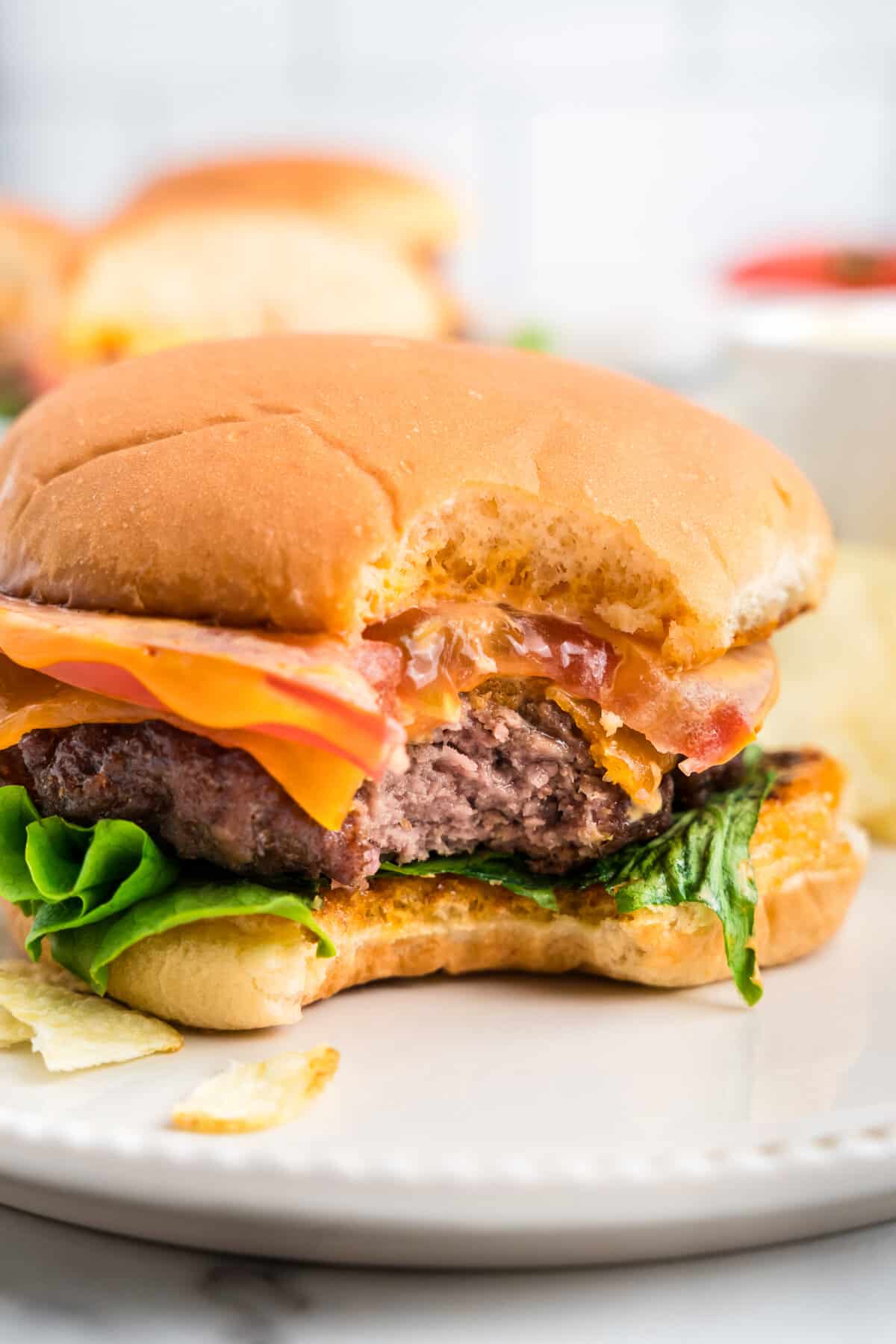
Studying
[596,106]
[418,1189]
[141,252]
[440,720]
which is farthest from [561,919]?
[596,106]

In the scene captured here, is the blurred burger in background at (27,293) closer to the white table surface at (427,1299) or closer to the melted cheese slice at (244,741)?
the melted cheese slice at (244,741)

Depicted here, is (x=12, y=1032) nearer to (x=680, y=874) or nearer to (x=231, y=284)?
(x=680, y=874)

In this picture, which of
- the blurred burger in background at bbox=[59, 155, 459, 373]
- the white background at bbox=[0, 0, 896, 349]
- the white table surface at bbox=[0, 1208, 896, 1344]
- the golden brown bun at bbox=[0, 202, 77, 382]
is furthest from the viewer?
the white background at bbox=[0, 0, 896, 349]

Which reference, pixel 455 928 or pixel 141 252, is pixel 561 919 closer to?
pixel 455 928

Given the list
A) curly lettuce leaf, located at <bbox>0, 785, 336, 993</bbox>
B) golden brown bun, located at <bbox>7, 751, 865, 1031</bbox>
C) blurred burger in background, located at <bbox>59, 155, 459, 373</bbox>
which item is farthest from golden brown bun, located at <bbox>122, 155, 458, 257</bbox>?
curly lettuce leaf, located at <bbox>0, 785, 336, 993</bbox>

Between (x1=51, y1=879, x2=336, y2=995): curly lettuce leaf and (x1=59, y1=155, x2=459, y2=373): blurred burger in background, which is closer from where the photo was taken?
(x1=51, y1=879, x2=336, y2=995): curly lettuce leaf

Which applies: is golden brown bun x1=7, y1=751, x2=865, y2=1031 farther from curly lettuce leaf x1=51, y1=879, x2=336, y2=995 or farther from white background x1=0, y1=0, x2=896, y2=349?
white background x1=0, y1=0, x2=896, y2=349

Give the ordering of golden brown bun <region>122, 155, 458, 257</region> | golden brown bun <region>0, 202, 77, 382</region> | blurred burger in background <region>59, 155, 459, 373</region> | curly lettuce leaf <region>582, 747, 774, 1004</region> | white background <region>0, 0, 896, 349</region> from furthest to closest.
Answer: white background <region>0, 0, 896, 349</region>, golden brown bun <region>122, 155, 458, 257</region>, golden brown bun <region>0, 202, 77, 382</region>, blurred burger in background <region>59, 155, 459, 373</region>, curly lettuce leaf <region>582, 747, 774, 1004</region>
